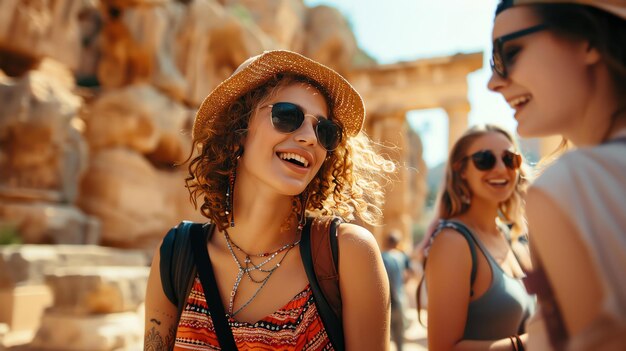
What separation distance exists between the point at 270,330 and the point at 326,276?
25 cm

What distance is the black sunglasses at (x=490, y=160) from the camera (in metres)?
2.12

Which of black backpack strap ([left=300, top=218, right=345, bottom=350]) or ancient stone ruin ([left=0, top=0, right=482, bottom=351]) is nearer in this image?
black backpack strap ([left=300, top=218, right=345, bottom=350])

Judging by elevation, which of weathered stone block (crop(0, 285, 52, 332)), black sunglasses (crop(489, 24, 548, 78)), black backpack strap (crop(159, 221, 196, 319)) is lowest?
weathered stone block (crop(0, 285, 52, 332))

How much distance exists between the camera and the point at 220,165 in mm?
1860

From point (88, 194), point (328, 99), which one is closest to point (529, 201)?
point (328, 99)

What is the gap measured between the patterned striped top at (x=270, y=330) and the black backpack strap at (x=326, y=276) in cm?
2

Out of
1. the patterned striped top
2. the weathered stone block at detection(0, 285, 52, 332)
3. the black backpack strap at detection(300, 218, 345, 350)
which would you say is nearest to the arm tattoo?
the patterned striped top

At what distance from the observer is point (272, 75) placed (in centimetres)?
180

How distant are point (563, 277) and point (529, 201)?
0.13m

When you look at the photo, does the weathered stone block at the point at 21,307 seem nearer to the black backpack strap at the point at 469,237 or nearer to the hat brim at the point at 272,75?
the hat brim at the point at 272,75

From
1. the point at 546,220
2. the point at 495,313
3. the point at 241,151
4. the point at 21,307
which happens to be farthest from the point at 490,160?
the point at 21,307

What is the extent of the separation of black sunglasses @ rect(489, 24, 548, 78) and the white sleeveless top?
29cm

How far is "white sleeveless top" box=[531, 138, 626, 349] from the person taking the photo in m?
0.65

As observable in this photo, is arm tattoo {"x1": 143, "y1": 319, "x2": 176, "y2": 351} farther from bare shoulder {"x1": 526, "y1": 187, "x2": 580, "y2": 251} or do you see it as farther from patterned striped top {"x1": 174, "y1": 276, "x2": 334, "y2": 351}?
bare shoulder {"x1": 526, "y1": 187, "x2": 580, "y2": 251}
